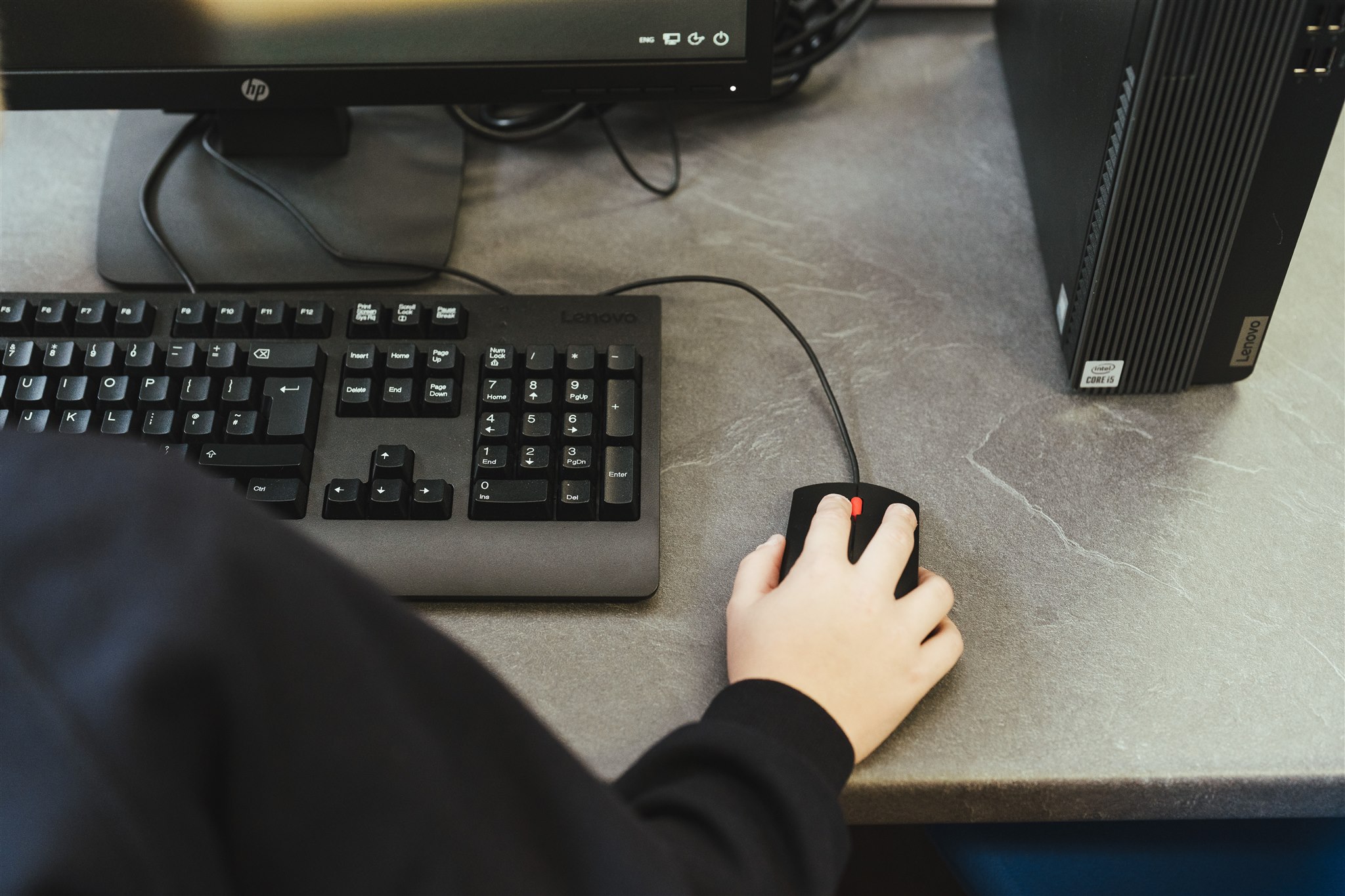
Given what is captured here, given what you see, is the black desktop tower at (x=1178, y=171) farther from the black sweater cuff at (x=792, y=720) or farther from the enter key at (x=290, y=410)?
the enter key at (x=290, y=410)

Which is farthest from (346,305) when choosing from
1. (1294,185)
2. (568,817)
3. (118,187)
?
(1294,185)

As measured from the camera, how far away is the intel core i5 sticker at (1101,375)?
23.6 inches

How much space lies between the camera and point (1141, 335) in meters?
0.59

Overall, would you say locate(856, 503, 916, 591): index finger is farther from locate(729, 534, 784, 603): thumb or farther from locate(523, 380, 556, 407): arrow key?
locate(523, 380, 556, 407): arrow key

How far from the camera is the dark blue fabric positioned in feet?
1.88

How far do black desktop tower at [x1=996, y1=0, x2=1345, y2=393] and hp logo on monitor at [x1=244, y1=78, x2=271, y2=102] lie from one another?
0.46 m

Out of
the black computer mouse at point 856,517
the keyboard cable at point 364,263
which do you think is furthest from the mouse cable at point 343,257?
the black computer mouse at point 856,517

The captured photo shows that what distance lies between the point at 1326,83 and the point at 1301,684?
0.27 meters

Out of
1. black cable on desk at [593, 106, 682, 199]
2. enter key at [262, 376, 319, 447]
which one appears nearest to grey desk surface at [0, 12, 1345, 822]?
black cable on desk at [593, 106, 682, 199]

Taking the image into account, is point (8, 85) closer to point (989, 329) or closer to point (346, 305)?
point (346, 305)

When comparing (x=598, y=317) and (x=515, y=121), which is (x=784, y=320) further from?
(x=515, y=121)

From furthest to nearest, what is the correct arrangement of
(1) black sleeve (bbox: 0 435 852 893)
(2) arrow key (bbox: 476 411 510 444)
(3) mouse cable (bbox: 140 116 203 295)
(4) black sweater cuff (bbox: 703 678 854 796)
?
(3) mouse cable (bbox: 140 116 203 295)
(2) arrow key (bbox: 476 411 510 444)
(4) black sweater cuff (bbox: 703 678 854 796)
(1) black sleeve (bbox: 0 435 852 893)

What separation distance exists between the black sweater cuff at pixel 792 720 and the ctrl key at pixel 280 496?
227 millimetres

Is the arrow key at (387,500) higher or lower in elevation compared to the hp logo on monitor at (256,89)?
lower
